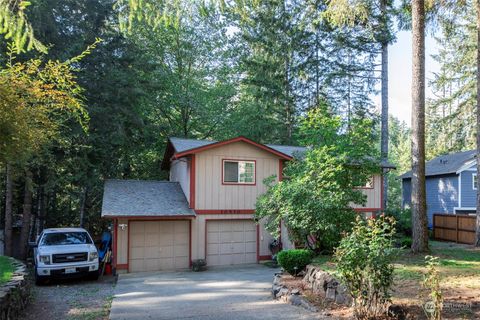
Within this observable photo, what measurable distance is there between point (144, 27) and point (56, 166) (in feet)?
36.8

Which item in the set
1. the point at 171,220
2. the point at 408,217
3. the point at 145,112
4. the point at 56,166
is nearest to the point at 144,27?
the point at 145,112

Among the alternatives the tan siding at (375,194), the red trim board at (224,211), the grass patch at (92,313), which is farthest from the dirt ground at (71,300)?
the tan siding at (375,194)

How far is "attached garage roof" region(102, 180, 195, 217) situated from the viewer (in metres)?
12.8

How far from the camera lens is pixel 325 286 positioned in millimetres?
7633

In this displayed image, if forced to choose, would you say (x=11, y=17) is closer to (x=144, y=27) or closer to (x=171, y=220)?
(x=171, y=220)

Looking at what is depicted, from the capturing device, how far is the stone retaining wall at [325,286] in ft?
22.8

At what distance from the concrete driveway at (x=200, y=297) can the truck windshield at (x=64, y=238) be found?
192 cm

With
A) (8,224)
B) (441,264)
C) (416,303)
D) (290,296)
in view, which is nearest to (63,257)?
(8,224)

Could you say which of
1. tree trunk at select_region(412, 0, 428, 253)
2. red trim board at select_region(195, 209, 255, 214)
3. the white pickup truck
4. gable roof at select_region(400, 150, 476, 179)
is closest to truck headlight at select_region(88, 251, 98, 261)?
the white pickup truck

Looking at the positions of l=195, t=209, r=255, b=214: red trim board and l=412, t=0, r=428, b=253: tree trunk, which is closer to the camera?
l=412, t=0, r=428, b=253: tree trunk

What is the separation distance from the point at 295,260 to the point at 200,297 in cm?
268

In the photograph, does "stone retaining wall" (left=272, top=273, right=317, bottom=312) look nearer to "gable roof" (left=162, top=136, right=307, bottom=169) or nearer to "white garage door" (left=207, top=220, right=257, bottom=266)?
"gable roof" (left=162, top=136, right=307, bottom=169)

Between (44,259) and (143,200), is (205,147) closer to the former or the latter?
(143,200)

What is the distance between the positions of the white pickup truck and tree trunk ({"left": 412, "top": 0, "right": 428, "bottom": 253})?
9985 mm
